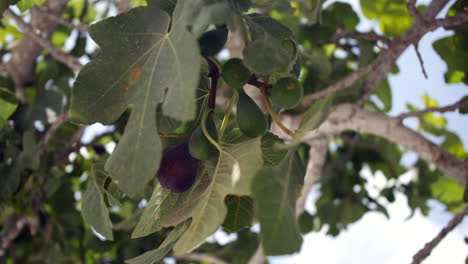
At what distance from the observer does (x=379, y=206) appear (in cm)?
237

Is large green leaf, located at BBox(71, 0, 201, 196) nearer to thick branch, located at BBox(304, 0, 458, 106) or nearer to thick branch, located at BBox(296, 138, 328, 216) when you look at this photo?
thick branch, located at BBox(304, 0, 458, 106)

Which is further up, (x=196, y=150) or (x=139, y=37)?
(x=139, y=37)

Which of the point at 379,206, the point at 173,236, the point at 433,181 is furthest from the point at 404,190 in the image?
the point at 173,236

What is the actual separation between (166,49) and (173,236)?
1.11 ft

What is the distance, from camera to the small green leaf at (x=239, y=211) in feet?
3.19

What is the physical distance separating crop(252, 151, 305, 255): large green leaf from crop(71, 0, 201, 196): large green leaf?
160mm

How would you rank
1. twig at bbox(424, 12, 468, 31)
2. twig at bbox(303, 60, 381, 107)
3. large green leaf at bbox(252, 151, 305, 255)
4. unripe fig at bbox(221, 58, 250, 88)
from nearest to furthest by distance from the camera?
large green leaf at bbox(252, 151, 305, 255) < unripe fig at bbox(221, 58, 250, 88) < twig at bbox(424, 12, 468, 31) < twig at bbox(303, 60, 381, 107)

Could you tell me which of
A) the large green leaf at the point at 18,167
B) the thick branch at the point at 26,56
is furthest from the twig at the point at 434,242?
the thick branch at the point at 26,56

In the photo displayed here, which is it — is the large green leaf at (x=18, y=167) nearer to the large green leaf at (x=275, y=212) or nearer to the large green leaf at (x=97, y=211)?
the large green leaf at (x=97, y=211)

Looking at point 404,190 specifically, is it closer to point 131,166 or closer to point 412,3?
point 412,3

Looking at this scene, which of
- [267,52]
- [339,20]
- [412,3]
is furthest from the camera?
[339,20]

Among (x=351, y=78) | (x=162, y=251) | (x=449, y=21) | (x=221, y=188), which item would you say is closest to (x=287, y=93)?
(x=221, y=188)

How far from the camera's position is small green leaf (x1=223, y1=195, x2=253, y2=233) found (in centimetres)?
97

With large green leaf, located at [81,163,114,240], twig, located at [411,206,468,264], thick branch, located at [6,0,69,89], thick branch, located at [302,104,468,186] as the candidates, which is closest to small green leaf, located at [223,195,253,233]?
large green leaf, located at [81,163,114,240]
